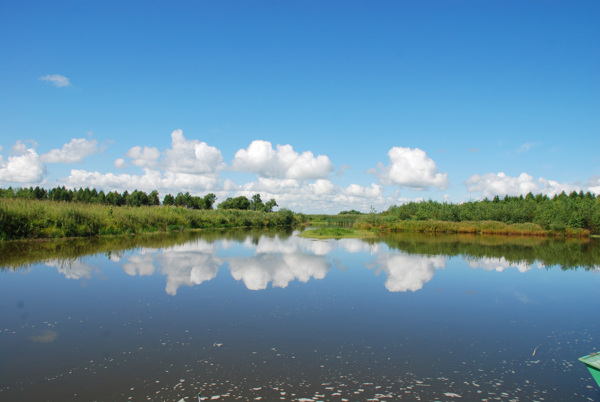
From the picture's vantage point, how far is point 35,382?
16.8 feet

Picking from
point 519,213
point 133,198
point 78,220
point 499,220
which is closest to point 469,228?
point 499,220

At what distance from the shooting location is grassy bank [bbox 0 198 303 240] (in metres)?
20.6

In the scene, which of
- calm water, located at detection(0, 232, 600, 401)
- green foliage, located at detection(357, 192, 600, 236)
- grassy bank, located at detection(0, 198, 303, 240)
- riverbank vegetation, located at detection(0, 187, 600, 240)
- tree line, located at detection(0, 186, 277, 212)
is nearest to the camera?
calm water, located at detection(0, 232, 600, 401)

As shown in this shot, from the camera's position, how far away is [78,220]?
2488cm

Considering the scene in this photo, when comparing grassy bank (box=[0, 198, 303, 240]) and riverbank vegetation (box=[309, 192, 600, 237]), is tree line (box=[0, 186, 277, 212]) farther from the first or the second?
riverbank vegetation (box=[309, 192, 600, 237])

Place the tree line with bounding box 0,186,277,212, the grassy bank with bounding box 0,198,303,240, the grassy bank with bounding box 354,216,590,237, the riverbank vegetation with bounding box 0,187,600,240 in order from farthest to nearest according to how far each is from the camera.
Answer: the tree line with bounding box 0,186,277,212 → the grassy bank with bounding box 354,216,590,237 → the riverbank vegetation with bounding box 0,187,600,240 → the grassy bank with bounding box 0,198,303,240

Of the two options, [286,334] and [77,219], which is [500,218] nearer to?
[77,219]

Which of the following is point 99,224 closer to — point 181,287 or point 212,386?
point 181,287

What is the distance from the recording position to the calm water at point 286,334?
206 inches

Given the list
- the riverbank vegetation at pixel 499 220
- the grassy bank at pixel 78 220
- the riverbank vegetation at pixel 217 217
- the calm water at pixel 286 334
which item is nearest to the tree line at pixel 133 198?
the riverbank vegetation at pixel 217 217

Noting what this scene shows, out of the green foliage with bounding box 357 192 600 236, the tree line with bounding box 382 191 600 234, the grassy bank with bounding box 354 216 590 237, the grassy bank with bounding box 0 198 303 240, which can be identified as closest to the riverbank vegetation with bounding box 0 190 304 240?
the grassy bank with bounding box 0 198 303 240

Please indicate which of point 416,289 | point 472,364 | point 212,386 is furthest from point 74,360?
point 416,289

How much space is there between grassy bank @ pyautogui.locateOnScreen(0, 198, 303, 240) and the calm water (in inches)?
301

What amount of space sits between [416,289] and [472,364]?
588 cm
